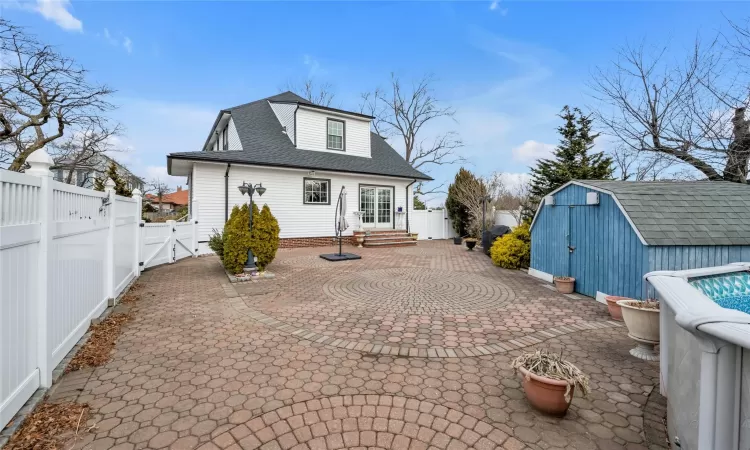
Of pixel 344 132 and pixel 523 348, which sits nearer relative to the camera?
pixel 523 348

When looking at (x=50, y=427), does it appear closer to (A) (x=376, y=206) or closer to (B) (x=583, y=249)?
(B) (x=583, y=249)

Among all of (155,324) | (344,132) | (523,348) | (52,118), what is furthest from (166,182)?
(523,348)

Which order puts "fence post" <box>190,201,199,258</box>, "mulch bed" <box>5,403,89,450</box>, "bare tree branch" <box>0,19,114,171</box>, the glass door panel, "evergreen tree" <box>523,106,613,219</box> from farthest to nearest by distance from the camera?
the glass door panel
"evergreen tree" <box>523,106,613,219</box>
"fence post" <box>190,201,199,258</box>
"bare tree branch" <box>0,19,114,171</box>
"mulch bed" <box>5,403,89,450</box>

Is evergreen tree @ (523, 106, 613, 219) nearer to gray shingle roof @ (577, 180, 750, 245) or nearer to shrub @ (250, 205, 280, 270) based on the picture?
gray shingle roof @ (577, 180, 750, 245)

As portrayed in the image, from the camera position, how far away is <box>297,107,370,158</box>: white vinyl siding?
14.6 metres

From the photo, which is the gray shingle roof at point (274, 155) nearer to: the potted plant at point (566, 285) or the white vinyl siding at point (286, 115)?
the white vinyl siding at point (286, 115)

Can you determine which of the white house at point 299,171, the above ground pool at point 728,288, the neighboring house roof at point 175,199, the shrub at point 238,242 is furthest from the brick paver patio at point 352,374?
the neighboring house roof at point 175,199

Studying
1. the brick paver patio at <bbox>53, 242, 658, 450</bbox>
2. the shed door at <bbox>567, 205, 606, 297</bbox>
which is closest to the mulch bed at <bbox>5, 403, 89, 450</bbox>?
the brick paver patio at <bbox>53, 242, 658, 450</bbox>

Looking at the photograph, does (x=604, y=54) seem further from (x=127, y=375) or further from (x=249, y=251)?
(x=127, y=375)

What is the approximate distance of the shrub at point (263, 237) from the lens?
7299mm

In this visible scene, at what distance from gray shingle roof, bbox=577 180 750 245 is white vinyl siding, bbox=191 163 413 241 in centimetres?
1027

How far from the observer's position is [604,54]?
10.4m

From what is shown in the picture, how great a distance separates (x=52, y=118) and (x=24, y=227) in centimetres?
1455

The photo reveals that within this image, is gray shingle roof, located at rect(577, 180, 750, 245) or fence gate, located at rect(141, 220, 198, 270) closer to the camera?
gray shingle roof, located at rect(577, 180, 750, 245)
